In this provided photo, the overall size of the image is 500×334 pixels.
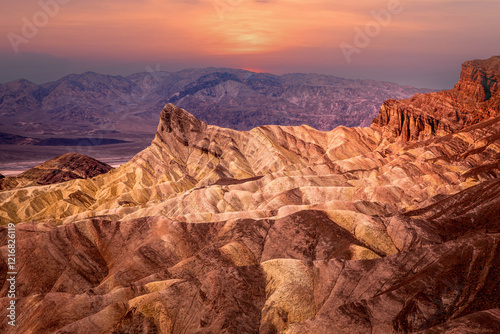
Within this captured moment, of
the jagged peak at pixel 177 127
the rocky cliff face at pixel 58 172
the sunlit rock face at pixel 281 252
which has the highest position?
the jagged peak at pixel 177 127

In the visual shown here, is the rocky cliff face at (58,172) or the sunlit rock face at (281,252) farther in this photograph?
the rocky cliff face at (58,172)

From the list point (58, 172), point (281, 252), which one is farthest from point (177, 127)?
point (281, 252)

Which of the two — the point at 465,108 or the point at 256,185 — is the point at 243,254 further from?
the point at 465,108

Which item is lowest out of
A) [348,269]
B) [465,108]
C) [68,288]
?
[68,288]

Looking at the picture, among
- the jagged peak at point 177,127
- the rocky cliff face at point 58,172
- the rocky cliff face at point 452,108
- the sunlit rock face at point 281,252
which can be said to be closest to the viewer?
the sunlit rock face at point 281,252

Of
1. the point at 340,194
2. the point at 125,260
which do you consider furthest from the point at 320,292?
the point at 340,194

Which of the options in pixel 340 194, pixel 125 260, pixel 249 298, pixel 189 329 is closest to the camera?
pixel 189 329

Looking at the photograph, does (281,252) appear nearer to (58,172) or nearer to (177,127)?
(177,127)

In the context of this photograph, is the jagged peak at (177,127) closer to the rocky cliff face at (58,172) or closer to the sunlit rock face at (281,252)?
the sunlit rock face at (281,252)

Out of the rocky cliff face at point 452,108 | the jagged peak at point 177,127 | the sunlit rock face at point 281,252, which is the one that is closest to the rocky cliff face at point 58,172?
the sunlit rock face at point 281,252
